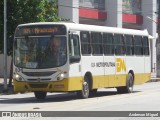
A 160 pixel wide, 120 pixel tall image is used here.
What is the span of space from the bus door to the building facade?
2538 centimetres

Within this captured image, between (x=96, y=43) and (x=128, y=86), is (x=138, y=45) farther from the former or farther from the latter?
(x=96, y=43)

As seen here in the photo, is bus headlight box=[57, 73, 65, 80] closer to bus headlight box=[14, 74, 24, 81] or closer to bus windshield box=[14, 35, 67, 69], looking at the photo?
bus windshield box=[14, 35, 67, 69]

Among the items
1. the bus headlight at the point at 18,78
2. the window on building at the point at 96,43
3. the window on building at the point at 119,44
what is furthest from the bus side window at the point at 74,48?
the window on building at the point at 119,44

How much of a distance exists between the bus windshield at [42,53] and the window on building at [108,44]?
3.66 metres

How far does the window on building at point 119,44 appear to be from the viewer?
26719mm

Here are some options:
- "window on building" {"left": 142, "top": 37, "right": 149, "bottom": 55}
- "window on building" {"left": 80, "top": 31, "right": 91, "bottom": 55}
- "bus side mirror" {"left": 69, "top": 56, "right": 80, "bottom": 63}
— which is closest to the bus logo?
"window on building" {"left": 142, "top": 37, "right": 149, "bottom": 55}

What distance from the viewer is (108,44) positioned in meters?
25.9

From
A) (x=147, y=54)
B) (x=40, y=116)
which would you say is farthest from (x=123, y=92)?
(x=40, y=116)

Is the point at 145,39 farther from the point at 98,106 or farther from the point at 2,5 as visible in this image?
the point at 98,106

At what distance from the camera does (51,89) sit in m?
22.2

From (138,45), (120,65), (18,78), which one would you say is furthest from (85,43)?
(138,45)

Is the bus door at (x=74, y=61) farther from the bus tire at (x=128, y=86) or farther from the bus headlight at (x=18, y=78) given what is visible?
the bus tire at (x=128, y=86)

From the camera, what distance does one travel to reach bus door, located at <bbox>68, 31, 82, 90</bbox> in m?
22.4

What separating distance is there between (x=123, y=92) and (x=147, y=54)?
A: 328cm
